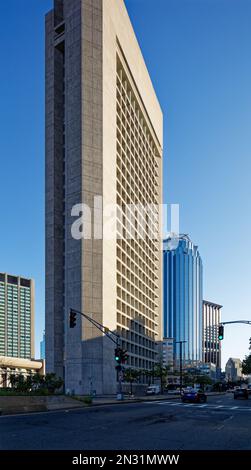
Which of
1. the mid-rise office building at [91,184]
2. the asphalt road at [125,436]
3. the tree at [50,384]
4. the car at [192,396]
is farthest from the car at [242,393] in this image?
the asphalt road at [125,436]

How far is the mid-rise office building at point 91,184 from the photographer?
229 ft

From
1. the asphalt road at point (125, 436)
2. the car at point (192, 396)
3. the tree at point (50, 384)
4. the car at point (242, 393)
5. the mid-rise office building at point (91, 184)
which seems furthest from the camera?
the mid-rise office building at point (91, 184)

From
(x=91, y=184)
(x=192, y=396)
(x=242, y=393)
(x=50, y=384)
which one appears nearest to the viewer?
(x=50, y=384)

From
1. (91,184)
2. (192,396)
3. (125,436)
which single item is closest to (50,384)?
(192,396)

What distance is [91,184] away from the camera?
2894 inches

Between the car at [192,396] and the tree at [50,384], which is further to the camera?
the car at [192,396]

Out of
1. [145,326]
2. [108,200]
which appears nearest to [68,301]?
[108,200]

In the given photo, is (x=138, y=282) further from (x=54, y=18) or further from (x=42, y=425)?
(x=42, y=425)

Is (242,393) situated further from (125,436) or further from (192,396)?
(125,436)

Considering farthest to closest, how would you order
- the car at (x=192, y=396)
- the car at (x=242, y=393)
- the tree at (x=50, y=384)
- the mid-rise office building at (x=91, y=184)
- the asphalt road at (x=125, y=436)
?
the mid-rise office building at (x=91, y=184) < the car at (x=242, y=393) < the car at (x=192, y=396) < the tree at (x=50, y=384) < the asphalt road at (x=125, y=436)

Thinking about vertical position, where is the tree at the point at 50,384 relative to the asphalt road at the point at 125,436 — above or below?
below
